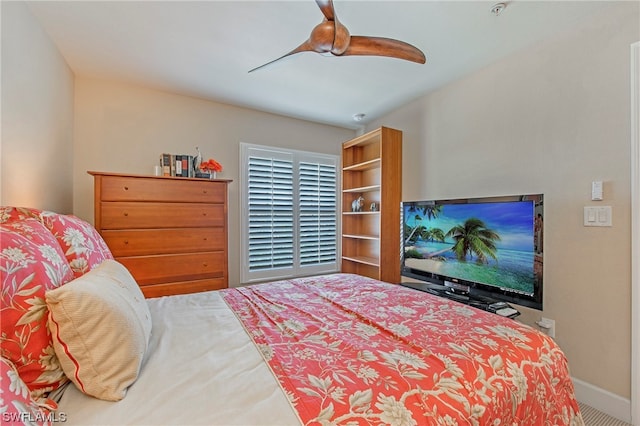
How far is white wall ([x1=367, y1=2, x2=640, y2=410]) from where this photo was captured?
5.73 ft

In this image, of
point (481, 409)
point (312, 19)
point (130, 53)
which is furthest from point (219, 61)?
point (481, 409)

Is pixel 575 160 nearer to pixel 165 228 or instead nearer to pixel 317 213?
pixel 317 213

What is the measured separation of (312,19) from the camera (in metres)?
1.87

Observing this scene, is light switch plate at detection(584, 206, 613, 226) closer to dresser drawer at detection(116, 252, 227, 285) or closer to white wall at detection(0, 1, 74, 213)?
dresser drawer at detection(116, 252, 227, 285)

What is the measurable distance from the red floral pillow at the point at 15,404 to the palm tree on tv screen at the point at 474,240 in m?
2.40

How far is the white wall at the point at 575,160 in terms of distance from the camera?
1746 millimetres

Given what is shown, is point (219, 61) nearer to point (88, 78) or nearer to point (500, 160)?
point (88, 78)

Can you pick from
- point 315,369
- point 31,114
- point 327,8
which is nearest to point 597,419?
point 315,369

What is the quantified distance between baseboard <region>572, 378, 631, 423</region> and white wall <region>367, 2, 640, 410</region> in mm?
41

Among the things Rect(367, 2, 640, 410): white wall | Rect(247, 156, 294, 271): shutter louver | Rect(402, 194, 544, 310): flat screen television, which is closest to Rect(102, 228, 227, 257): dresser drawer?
Rect(247, 156, 294, 271): shutter louver

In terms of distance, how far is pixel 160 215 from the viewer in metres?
2.45

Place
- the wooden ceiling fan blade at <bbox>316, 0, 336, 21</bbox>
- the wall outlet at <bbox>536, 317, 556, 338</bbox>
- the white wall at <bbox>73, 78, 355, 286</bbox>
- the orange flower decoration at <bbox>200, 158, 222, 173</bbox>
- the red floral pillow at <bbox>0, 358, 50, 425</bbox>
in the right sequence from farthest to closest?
the orange flower decoration at <bbox>200, 158, 222, 173</bbox>, the white wall at <bbox>73, 78, 355, 286</bbox>, the wall outlet at <bbox>536, 317, 556, 338</bbox>, the wooden ceiling fan blade at <bbox>316, 0, 336, 21</bbox>, the red floral pillow at <bbox>0, 358, 50, 425</bbox>

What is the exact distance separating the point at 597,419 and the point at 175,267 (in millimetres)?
3282

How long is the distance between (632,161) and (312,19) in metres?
2.23
